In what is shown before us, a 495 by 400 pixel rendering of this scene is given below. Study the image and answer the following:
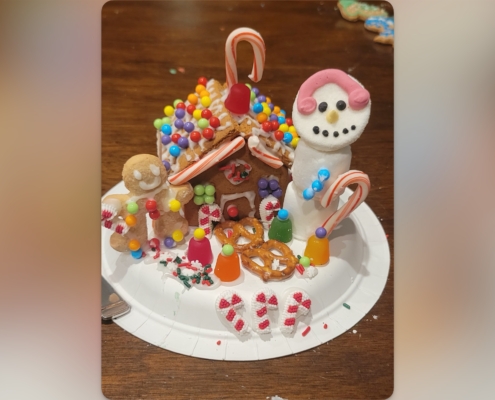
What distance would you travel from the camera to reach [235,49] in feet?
3.95

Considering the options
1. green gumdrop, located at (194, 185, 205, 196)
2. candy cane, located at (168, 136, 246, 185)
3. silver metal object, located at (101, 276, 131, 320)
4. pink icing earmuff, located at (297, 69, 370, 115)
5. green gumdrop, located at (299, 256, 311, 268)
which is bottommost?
silver metal object, located at (101, 276, 131, 320)

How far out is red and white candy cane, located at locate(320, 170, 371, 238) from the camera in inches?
45.9

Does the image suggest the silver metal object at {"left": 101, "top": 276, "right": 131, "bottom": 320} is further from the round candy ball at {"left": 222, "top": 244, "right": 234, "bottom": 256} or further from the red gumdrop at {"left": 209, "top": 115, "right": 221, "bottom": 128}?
the red gumdrop at {"left": 209, "top": 115, "right": 221, "bottom": 128}

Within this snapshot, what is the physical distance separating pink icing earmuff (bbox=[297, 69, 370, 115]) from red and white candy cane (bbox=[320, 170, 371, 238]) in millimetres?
167

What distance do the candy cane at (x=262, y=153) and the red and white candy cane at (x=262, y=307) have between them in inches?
13.3

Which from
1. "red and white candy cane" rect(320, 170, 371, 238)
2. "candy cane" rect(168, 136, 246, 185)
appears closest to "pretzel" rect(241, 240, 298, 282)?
"red and white candy cane" rect(320, 170, 371, 238)

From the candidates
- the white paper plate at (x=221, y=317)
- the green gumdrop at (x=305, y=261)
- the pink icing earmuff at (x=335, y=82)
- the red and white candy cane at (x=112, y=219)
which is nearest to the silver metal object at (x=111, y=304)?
the white paper plate at (x=221, y=317)

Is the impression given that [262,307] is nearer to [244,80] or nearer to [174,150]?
[174,150]

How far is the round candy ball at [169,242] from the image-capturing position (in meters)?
1.31
